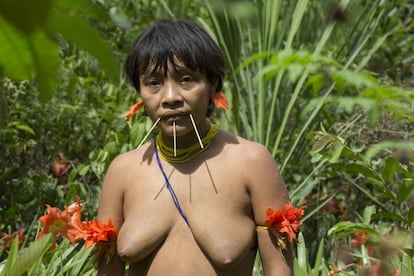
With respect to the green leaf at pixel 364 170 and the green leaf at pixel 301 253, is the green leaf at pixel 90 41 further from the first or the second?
the green leaf at pixel 301 253

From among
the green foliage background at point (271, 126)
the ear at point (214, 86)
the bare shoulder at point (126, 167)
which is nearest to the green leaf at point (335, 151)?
the green foliage background at point (271, 126)

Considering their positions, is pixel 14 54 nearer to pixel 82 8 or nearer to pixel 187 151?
pixel 82 8

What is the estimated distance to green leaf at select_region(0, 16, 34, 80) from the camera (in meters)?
0.41

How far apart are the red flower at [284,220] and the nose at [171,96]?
0.34m

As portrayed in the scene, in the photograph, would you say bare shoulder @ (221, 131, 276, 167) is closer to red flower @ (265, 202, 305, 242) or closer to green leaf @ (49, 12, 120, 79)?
red flower @ (265, 202, 305, 242)

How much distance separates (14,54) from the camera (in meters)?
0.43

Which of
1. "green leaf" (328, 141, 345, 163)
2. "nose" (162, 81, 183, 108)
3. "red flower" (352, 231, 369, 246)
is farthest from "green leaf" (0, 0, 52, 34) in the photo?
"red flower" (352, 231, 369, 246)

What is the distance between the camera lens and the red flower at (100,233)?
6.79 ft

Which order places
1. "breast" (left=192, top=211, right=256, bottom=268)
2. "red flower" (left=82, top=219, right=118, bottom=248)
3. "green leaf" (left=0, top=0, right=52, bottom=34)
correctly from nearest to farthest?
1. "green leaf" (left=0, top=0, right=52, bottom=34)
2. "breast" (left=192, top=211, right=256, bottom=268)
3. "red flower" (left=82, top=219, right=118, bottom=248)

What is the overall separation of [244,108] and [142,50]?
1718 millimetres

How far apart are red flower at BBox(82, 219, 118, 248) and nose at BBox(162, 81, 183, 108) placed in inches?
13.9

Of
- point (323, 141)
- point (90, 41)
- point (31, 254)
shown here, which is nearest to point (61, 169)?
point (323, 141)

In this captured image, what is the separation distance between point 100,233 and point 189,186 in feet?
0.84

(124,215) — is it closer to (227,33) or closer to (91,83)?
(227,33)
